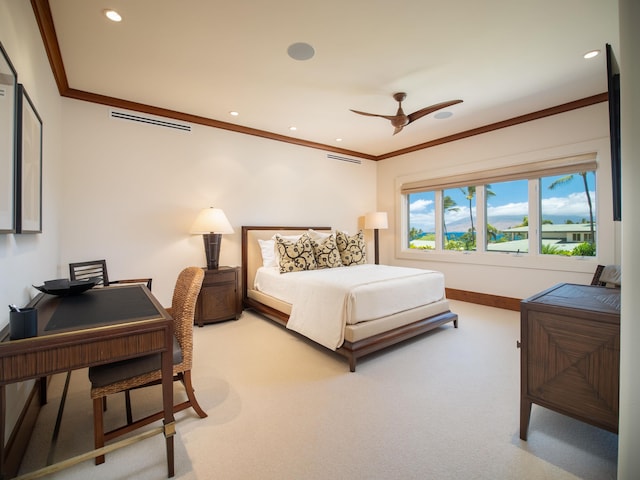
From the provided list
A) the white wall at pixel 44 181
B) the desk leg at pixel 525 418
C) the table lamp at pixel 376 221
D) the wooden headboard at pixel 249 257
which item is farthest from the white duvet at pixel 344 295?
the white wall at pixel 44 181

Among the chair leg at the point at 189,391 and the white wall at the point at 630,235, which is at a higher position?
the white wall at the point at 630,235

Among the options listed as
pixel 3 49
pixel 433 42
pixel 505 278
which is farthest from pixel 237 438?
pixel 505 278

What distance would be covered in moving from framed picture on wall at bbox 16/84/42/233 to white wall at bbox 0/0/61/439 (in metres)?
0.11

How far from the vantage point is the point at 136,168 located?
3.78 metres

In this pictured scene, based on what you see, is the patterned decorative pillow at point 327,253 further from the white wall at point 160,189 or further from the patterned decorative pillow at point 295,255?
the white wall at point 160,189

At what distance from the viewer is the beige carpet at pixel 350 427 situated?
155cm

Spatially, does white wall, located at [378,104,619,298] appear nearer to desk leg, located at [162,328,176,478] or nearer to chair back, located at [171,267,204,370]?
chair back, located at [171,267,204,370]

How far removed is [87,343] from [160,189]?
122 inches

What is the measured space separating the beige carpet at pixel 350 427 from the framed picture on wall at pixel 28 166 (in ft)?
4.23

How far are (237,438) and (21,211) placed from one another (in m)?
1.78

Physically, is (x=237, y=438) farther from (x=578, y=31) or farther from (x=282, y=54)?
(x=578, y=31)

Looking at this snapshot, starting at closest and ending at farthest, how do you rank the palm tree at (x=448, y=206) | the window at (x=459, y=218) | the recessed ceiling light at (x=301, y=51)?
the recessed ceiling light at (x=301, y=51)
the window at (x=459, y=218)
the palm tree at (x=448, y=206)

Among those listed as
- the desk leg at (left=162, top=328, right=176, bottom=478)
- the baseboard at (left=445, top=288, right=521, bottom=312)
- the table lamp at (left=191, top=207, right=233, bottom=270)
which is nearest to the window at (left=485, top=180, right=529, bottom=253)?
the baseboard at (left=445, top=288, right=521, bottom=312)

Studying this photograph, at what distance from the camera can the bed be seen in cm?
275
